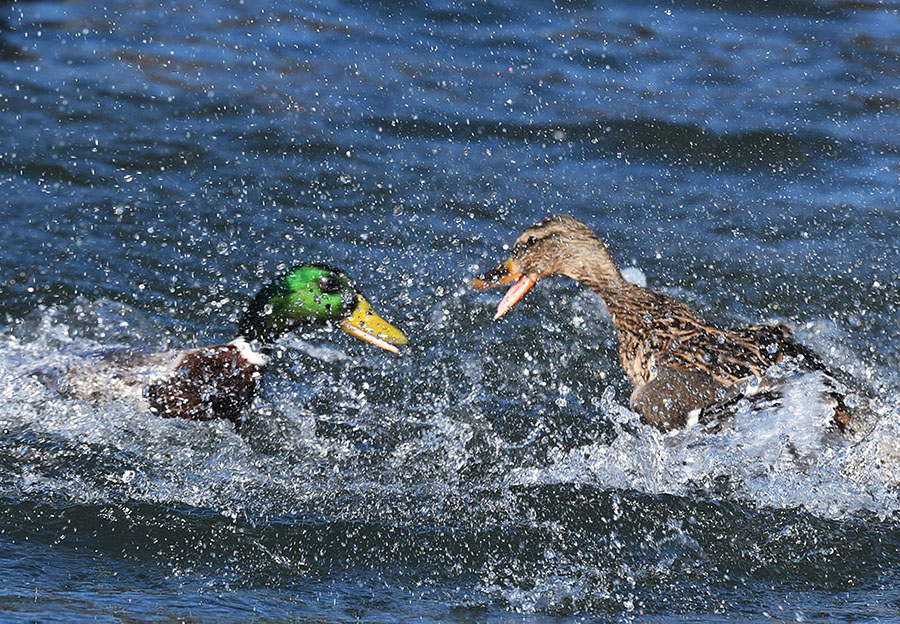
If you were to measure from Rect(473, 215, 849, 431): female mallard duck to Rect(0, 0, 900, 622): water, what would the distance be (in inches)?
5.9

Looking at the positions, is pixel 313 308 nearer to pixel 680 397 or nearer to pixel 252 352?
pixel 252 352

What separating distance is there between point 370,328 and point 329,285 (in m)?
0.25

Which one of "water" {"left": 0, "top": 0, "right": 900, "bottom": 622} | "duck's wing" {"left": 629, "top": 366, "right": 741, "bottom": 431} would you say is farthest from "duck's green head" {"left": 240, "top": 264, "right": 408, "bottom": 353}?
"duck's wing" {"left": 629, "top": 366, "right": 741, "bottom": 431}

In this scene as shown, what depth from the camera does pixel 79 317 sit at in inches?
222

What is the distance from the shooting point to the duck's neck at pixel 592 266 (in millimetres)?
5379

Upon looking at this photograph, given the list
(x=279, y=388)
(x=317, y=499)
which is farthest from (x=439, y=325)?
(x=317, y=499)

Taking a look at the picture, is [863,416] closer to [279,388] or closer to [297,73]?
[279,388]

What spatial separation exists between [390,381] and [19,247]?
2251 millimetres

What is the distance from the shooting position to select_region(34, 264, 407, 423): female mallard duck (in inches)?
192

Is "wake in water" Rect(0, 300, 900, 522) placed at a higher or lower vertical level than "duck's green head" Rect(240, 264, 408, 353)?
lower

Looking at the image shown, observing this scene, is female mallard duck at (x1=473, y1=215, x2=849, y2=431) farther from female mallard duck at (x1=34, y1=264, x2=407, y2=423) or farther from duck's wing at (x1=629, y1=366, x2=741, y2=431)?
female mallard duck at (x1=34, y1=264, x2=407, y2=423)

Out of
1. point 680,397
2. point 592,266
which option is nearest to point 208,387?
point 592,266

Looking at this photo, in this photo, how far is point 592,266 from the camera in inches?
213

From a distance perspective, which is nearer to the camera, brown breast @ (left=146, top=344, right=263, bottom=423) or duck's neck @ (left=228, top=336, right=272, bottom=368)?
brown breast @ (left=146, top=344, right=263, bottom=423)
